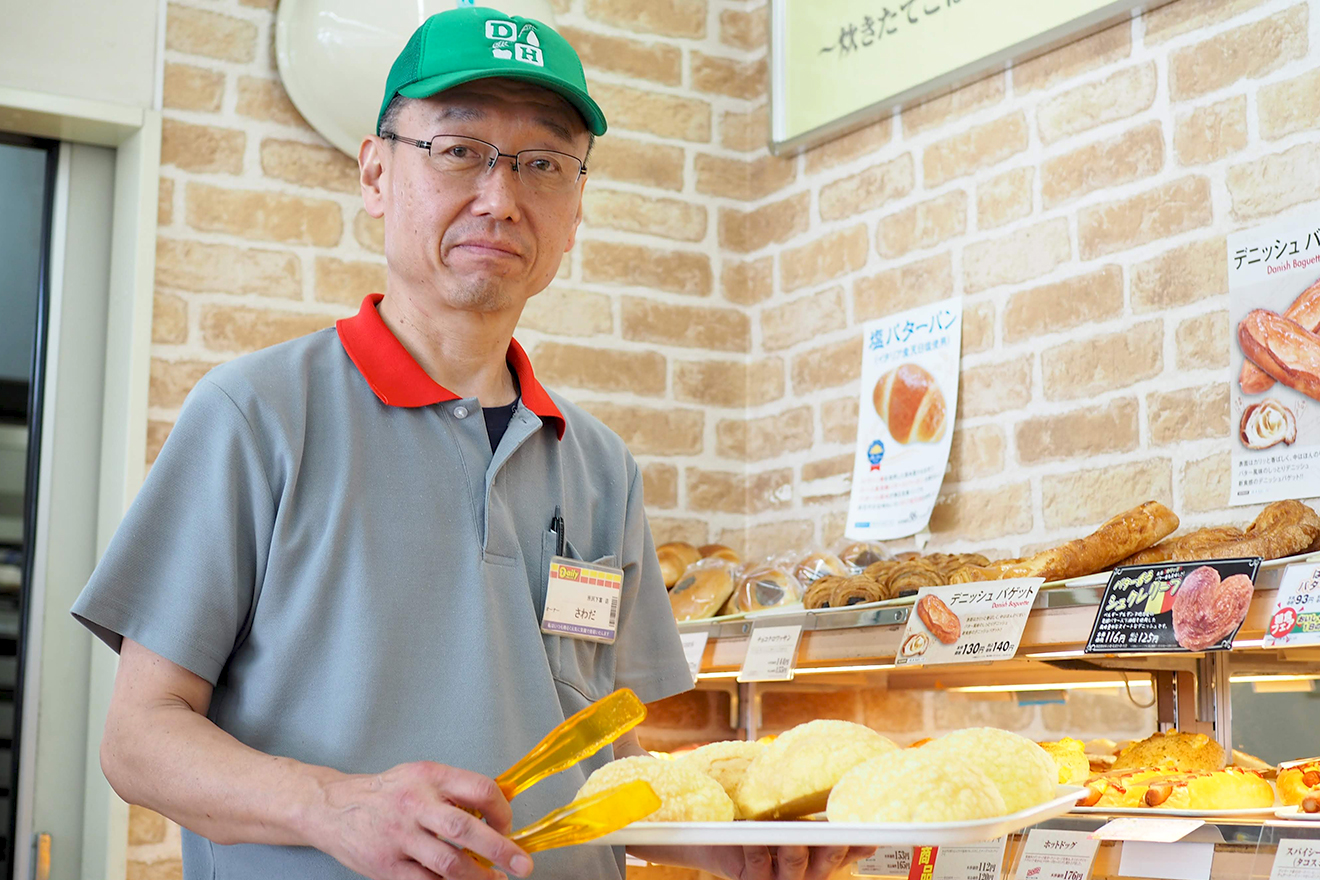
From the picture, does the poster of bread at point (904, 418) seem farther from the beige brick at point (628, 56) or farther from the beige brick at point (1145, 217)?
the beige brick at point (628, 56)

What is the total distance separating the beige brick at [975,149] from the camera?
2766mm

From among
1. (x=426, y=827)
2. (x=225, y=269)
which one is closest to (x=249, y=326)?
(x=225, y=269)

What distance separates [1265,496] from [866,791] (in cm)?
132

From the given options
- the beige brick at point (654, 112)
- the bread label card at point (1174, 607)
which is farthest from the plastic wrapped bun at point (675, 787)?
the beige brick at point (654, 112)

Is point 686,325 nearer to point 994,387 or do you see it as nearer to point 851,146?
point 851,146

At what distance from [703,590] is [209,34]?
1.60 metres

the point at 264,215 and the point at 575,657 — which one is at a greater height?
the point at 264,215

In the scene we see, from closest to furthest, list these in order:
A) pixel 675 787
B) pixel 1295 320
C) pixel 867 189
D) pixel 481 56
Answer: pixel 675 787
pixel 481 56
pixel 1295 320
pixel 867 189

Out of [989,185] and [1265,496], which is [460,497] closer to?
[1265,496]

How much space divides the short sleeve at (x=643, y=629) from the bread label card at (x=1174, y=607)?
0.51 metres

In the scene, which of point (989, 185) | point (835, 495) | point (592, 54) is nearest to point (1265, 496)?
point (989, 185)

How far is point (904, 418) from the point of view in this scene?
2.95 m

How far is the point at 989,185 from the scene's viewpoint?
2816 millimetres

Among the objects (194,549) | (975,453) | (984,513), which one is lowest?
(194,549)
